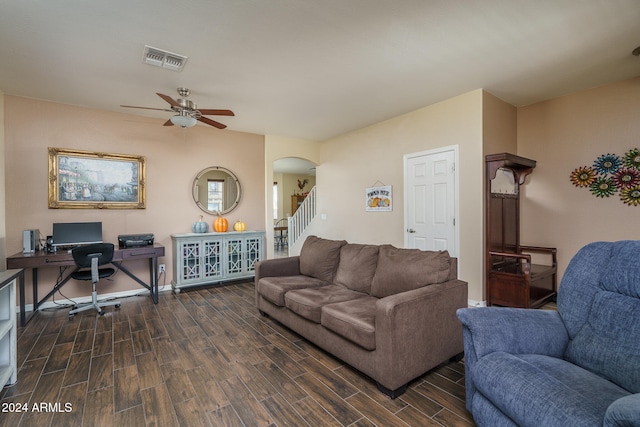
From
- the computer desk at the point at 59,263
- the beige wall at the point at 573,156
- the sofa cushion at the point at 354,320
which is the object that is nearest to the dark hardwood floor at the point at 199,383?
the sofa cushion at the point at 354,320

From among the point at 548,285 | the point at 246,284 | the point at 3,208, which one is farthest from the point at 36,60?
the point at 548,285

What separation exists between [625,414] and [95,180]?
5466mm

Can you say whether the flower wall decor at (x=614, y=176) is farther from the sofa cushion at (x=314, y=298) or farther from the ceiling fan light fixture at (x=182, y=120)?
the ceiling fan light fixture at (x=182, y=120)

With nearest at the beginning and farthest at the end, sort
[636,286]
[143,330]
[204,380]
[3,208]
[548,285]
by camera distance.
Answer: [636,286]
[204,380]
[143,330]
[3,208]
[548,285]

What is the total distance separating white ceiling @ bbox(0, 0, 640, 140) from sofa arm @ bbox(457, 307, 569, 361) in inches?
87.0

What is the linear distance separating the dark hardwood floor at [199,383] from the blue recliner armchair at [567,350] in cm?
53

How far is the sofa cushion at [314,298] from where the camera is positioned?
254 cm

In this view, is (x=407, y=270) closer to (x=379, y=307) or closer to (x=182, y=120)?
(x=379, y=307)

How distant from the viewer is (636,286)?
1.45 meters

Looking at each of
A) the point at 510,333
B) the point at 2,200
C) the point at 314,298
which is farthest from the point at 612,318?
the point at 2,200

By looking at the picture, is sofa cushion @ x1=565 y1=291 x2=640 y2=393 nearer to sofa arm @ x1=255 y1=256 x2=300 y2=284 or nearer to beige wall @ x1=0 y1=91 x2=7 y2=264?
sofa arm @ x1=255 y1=256 x2=300 y2=284

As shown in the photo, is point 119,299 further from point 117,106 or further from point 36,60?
point 36,60

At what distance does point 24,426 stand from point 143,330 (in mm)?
1411

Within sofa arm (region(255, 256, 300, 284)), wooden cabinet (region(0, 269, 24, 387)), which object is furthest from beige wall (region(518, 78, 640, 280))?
wooden cabinet (region(0, 269, 24, 387))
